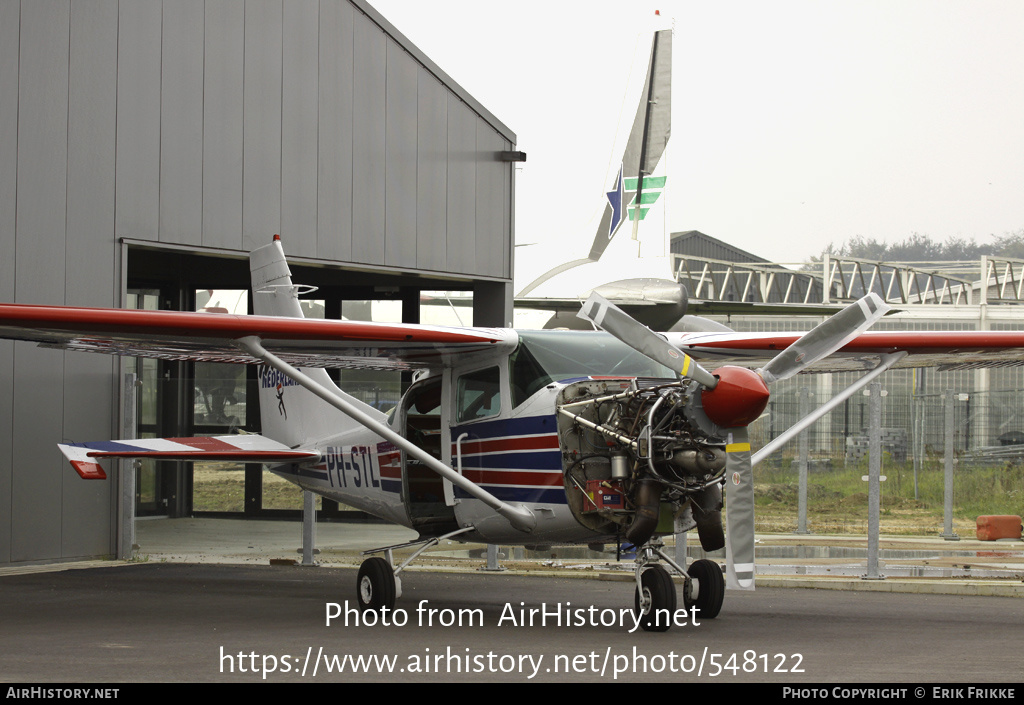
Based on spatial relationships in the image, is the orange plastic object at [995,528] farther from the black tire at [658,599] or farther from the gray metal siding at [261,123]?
the gray metal siding at [261,123]

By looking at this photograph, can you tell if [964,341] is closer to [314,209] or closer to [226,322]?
[226,322]

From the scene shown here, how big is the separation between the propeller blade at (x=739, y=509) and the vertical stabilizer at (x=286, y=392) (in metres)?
4.59

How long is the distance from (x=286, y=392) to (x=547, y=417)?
173 inches

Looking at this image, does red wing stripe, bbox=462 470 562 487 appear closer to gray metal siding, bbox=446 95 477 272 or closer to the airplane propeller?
the airplane propeller

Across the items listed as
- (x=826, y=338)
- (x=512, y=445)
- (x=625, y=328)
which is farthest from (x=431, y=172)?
(x=826, y=338)

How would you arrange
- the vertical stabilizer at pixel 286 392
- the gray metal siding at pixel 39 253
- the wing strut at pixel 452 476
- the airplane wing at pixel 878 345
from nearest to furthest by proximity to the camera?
the wing strut at pixel 452 476
the airplane wing at pixel 878 345
the vertical stabilizer at pixel 286 392
the gray metal siding at pixel 39 253

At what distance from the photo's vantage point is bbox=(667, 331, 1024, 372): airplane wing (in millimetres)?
9930

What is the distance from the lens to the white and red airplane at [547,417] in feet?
25.6

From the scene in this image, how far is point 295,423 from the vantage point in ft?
39.6

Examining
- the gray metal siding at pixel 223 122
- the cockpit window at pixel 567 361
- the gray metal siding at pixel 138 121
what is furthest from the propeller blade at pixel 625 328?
the gray metal siding at pixel 223 122

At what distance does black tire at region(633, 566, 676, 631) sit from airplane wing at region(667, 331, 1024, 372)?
2.45 meters

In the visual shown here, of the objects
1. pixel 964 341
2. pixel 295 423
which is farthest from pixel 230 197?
pixel 964 341

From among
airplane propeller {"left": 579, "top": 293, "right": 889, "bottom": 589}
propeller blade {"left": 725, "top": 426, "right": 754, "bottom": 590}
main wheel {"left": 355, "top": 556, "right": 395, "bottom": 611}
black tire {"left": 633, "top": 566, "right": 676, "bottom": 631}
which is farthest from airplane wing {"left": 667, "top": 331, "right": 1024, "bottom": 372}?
main wheel {"left": 355, "top": 556, "right": 395, "bottom": 611}
